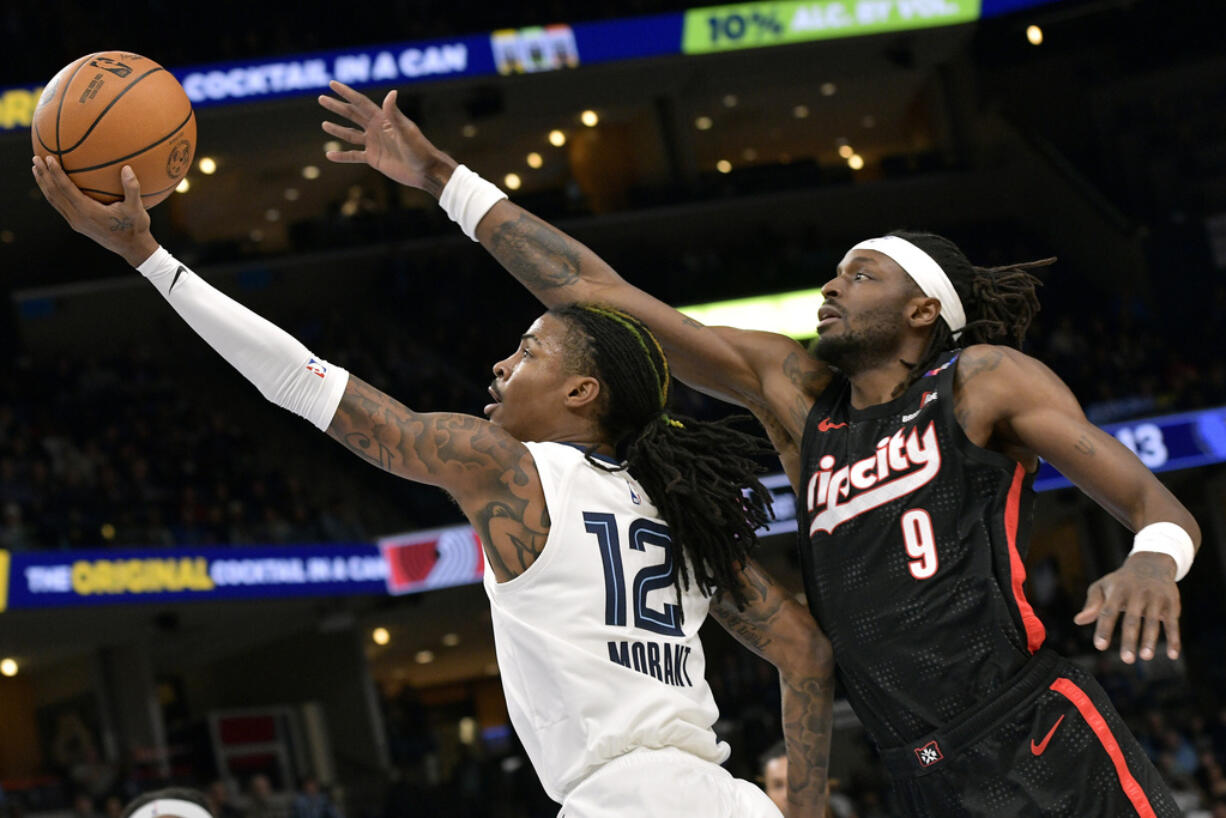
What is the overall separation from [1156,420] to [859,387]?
15.0 m

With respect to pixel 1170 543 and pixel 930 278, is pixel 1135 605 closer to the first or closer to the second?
pixel 1170 543

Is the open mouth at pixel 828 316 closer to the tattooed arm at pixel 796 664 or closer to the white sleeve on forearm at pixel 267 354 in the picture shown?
the tattooed arm at pixel 796 664

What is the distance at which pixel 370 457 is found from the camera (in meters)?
3.32

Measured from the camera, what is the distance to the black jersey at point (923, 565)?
3.38 metres

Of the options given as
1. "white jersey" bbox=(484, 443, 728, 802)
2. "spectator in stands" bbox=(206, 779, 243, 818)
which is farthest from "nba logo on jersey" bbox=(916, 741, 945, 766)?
"spectator in stands" bbox=(206, 779, 243, 818)

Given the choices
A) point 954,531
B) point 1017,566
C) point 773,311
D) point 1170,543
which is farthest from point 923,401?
point 773,311

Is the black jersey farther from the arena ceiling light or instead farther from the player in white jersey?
the arena ceiling light

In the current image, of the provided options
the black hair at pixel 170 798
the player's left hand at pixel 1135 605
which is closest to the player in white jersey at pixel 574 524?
the player's left hand at pixel 1135 605

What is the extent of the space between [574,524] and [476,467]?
240mm

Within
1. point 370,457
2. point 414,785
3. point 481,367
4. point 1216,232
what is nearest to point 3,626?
point 414,785

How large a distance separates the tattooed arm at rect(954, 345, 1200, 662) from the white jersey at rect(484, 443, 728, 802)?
84 cm

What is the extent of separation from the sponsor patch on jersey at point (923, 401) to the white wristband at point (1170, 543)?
1.99ft

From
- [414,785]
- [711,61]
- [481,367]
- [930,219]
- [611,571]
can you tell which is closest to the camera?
[611,571]

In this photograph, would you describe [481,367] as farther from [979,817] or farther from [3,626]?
[979,817]
